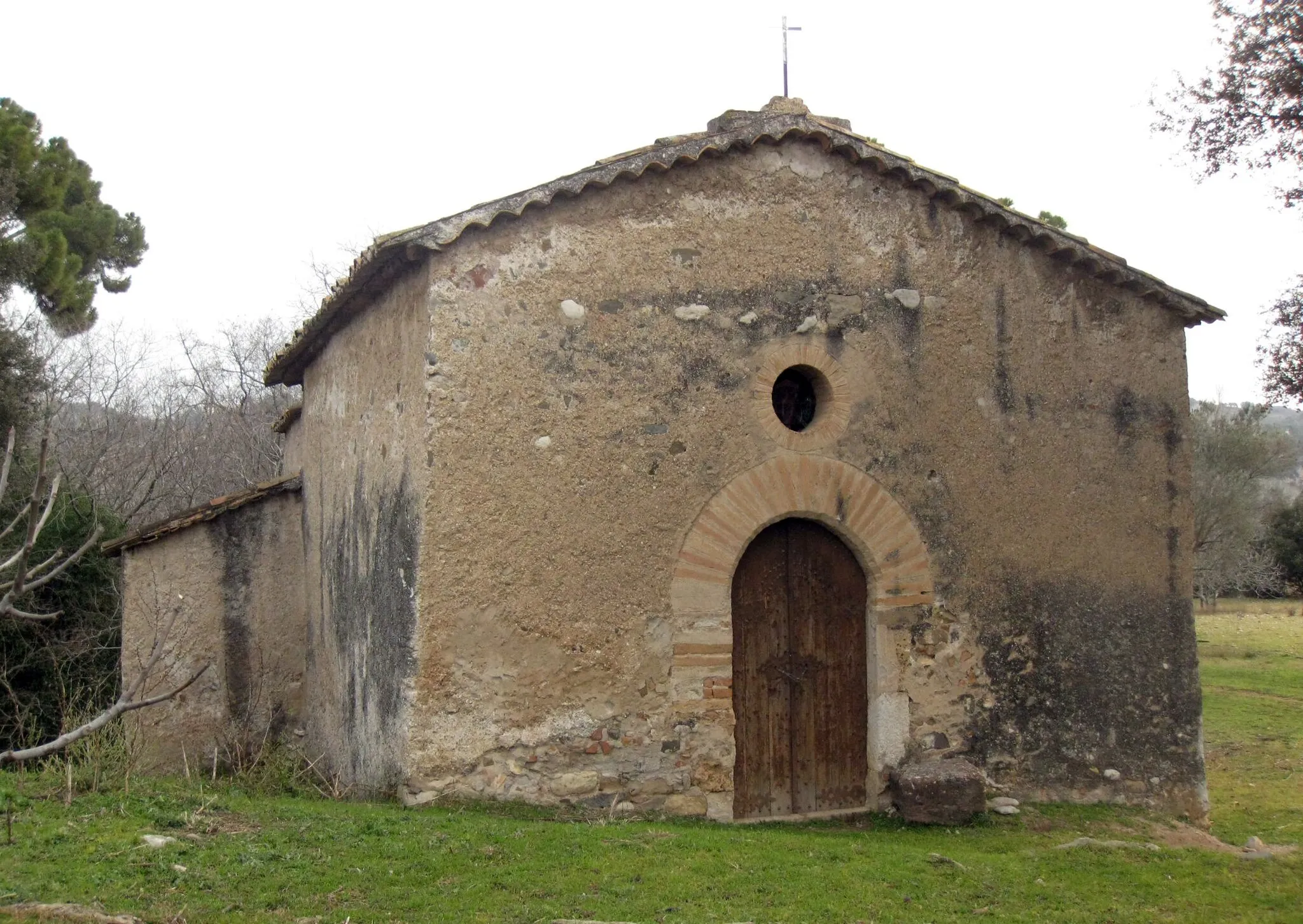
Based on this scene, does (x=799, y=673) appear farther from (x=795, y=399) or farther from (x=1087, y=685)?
(x=1087, y=685)

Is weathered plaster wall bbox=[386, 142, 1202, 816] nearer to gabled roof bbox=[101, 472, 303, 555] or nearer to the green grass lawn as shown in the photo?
the green grass lawn

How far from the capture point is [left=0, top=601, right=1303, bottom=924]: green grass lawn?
568 centimetres

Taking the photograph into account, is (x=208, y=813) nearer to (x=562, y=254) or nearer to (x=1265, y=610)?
(x=562, y=254)

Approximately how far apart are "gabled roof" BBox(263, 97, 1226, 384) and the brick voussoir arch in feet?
7.25

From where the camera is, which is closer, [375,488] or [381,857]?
[381,857]

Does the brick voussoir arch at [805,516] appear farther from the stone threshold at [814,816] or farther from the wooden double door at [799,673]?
the stone threshold at [814,816]

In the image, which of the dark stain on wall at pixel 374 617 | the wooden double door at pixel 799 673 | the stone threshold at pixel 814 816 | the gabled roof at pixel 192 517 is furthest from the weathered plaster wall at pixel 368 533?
the stone threshold at pixel 814 816

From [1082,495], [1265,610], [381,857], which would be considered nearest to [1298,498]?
[1265,610]

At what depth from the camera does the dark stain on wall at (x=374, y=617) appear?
7609mm

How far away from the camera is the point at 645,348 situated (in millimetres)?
7969

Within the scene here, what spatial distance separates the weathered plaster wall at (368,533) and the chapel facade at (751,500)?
4 centimetres

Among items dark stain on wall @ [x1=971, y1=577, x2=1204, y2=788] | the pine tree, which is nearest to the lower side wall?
dark stain on wall @ [x1=971, y1=577, x2=1204, y2=788]

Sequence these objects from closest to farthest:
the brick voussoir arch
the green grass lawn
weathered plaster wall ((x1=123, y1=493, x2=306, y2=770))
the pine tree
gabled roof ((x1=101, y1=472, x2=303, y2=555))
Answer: the green grass lawn, the brick voussoir arch, weathered plaster wall ((x1=123, y1=493, x2=306, y2=770)), gabled roof ((x1=101, y1=472, x2=303, y2=555)), the pine tree

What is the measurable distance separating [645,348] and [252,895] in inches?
164
